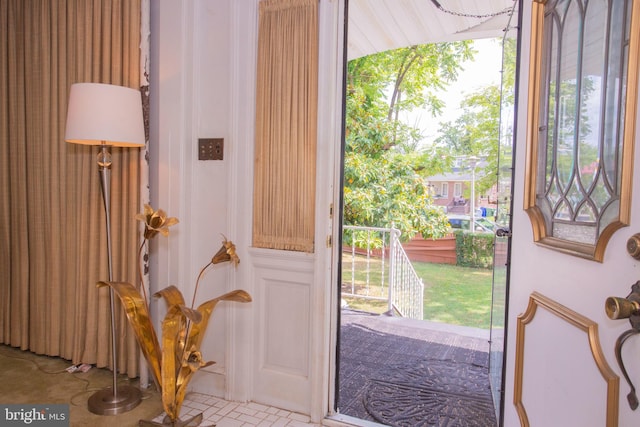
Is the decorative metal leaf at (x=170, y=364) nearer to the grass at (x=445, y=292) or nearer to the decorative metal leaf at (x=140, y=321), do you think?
the decorative metal leaf at (x=140, y=321)

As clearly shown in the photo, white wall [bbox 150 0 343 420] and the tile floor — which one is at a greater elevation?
white wall [bbox 150 0 343 420]

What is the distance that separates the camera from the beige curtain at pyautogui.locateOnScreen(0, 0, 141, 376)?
237cm

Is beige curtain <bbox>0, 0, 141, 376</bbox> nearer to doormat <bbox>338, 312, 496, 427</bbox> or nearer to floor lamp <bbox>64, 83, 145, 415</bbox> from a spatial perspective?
floor lamp <bbox>64, 83, 145, 415</bbox>

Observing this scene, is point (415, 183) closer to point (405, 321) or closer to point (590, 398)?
point (405, 321)

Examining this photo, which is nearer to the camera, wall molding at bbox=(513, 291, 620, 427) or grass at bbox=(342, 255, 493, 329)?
wall molding at bbox=(513, 291, 620, 427)

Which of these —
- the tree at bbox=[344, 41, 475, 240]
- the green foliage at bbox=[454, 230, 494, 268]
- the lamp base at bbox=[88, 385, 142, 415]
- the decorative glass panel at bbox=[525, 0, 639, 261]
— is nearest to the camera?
the decorative glass panel at bbox=[525, 0, 639, 261]

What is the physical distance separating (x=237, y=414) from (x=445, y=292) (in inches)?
188

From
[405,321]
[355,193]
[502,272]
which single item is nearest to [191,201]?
[502,272]

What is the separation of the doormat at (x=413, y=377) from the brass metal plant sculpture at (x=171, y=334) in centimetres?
87

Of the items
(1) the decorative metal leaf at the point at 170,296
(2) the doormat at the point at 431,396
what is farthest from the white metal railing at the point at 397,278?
(1) the decorative metal leaf at the point at 170,296
